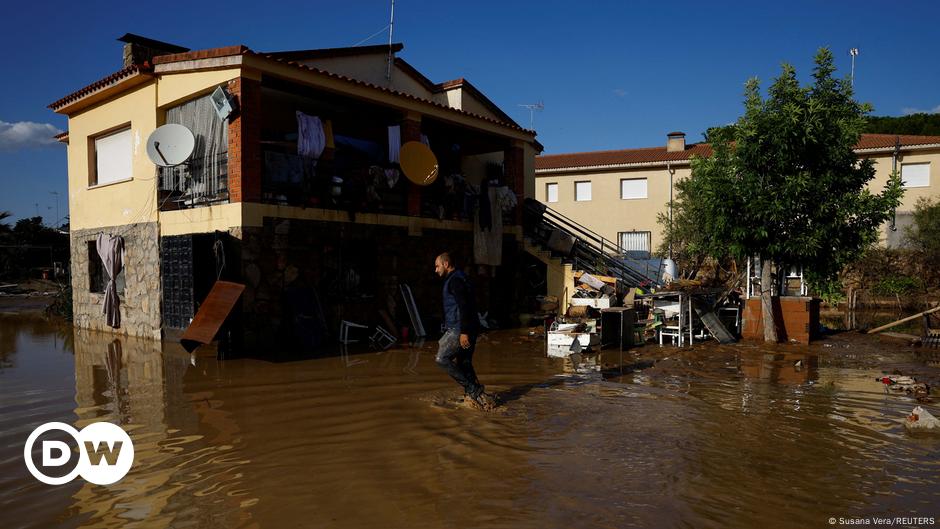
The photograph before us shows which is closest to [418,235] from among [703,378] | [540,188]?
[703,378]

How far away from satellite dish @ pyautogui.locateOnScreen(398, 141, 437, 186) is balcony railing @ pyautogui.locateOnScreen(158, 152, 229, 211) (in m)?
4.25

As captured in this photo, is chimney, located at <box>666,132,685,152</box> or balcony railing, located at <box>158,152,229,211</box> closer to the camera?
balcony railing, located at <box>158,152,229,211</box>

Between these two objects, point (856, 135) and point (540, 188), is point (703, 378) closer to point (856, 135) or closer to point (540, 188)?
point (856, 135)

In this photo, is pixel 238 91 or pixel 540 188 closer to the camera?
pixel 238 91

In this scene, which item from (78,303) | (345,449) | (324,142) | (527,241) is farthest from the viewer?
(527,241)

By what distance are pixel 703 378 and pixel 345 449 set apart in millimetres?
6187

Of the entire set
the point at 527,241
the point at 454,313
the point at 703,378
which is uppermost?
the point at 527,241

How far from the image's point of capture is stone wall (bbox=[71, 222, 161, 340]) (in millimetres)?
13047

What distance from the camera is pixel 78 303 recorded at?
54.2ft

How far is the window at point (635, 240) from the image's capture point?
31250 millimetres

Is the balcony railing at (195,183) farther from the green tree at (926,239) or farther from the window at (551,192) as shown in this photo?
the green tree at (926,239)

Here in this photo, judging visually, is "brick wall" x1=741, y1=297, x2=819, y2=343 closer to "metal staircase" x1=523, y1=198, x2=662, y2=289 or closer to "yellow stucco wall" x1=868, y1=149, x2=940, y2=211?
"metal staircase" x1=523, y1=198, x2=662, y2=289

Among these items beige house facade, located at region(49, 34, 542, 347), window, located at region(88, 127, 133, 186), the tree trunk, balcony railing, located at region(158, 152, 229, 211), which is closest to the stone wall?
beige house facade, located at region(49, 34, 542, 347)

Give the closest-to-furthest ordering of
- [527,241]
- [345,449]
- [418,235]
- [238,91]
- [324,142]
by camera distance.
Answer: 1. [345,449]
2. [238,91]
3. [324,142]
4. [418,235]
5. [527,241]
